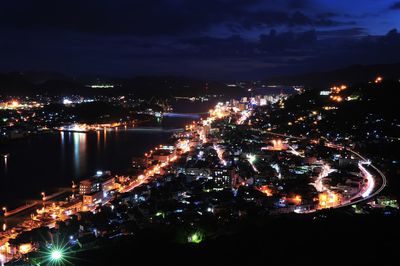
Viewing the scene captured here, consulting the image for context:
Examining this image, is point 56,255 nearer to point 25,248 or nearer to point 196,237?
point 25,248

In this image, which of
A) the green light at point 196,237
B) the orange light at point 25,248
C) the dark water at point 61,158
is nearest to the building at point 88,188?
the dark water at point 61,158

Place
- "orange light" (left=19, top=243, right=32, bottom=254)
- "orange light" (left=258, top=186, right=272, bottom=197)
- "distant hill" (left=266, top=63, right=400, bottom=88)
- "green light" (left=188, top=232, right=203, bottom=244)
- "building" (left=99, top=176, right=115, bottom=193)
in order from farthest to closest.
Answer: "distant hill" (left=266, top=63, right=400, bottom=88), "building" (left=99, top=176, right=115, bottom=193), "orange light" (left=258, top=186, right=272, bottom=197), "green light" (left=188, top=232, right=203, bottom=244), "orange light" (left=19, top=243, right=32, bottom=254)

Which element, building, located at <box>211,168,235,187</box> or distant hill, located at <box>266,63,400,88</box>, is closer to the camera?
building, located at <box>211,168,235,187</box>

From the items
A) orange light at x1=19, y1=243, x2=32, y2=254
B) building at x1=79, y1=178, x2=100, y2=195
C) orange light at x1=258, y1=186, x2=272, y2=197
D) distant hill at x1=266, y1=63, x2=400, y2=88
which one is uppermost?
distant hill at x1=266, y1=63, x2=400, y2=88

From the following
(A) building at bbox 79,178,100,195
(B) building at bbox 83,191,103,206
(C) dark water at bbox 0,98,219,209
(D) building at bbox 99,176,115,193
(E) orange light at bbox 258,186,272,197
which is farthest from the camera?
(C) dark water at bbox 0,98,219,209

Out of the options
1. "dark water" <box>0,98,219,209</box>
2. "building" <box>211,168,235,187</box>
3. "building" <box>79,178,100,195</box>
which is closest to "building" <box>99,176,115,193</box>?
"building" <box>79,178,100,195</box>

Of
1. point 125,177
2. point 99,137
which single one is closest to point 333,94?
point 99,137

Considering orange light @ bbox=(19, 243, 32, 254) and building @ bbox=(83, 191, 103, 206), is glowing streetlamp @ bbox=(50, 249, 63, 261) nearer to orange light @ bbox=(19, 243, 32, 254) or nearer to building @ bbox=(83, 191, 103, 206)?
orange light @ bbox=(19, 243, 32, 254)

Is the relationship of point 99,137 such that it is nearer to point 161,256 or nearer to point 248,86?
point 161,256
